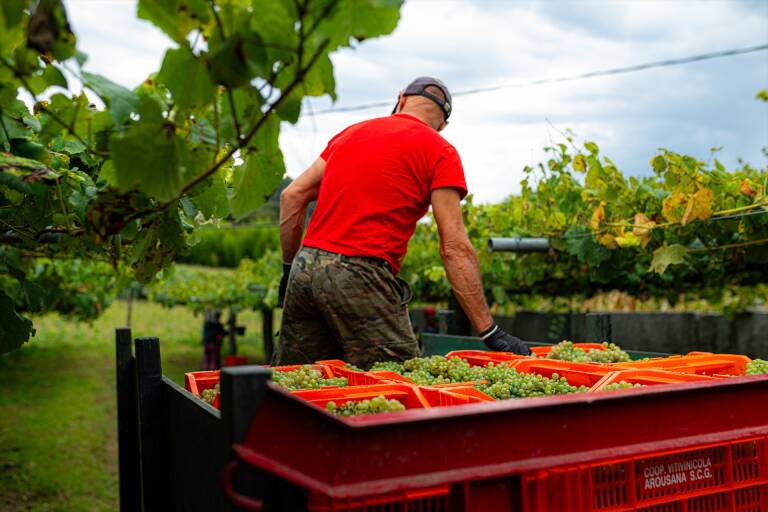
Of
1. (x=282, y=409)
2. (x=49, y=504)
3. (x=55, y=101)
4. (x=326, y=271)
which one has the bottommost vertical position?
(x=49, y=504)

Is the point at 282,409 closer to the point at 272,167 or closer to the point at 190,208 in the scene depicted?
the point at 272,167

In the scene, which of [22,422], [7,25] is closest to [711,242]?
[7,25]

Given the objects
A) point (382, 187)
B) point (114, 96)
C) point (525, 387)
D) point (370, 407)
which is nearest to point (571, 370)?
point (525, 387)

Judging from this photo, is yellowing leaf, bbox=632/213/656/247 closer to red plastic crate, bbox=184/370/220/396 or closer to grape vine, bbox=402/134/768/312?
grape vine, bbox=402/134/768/312

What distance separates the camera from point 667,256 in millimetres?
4438

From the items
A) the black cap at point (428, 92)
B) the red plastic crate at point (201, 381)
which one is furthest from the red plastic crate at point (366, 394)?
the black cap at point (428, 92)

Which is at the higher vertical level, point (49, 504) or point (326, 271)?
point (326, 271)

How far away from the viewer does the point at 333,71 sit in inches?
49.0

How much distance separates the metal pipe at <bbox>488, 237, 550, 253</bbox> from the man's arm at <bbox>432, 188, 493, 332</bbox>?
168cm

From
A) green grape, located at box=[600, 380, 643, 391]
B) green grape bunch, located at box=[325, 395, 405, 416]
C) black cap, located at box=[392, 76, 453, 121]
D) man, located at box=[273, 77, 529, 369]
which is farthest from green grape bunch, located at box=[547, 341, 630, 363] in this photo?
black cap, located at box=[392, 76, 453, 121]

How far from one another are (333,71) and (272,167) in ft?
0.89

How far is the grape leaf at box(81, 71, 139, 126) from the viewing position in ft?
4.23

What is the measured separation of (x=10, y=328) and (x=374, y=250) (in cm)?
140

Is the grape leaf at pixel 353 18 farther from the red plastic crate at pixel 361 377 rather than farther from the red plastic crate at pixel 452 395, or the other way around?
the red plastic crate at pixel 361 377
